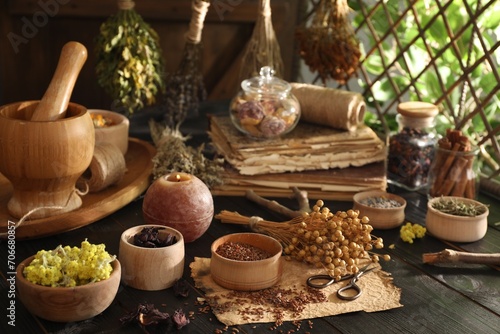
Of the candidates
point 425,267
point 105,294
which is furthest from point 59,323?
point 425,267

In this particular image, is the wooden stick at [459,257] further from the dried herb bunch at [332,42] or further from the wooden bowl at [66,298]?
the dried herb bunch at [332,42]

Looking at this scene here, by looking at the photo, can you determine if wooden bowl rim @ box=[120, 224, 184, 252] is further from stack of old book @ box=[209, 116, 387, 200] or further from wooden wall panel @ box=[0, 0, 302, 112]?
wooden wall panel @ box=[0, 0, 302, 112]

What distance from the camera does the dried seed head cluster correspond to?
3.97ft

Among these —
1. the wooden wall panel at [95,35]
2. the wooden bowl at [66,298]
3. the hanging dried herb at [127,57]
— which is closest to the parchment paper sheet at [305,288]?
the wooden bowl at [66,298]

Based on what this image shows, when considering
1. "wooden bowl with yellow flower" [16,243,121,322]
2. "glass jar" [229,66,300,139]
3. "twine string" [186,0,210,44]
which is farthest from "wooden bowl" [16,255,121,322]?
"twine string" [186,0,210,44]

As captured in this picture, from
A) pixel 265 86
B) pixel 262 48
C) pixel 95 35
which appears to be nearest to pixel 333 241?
pixel 265 86

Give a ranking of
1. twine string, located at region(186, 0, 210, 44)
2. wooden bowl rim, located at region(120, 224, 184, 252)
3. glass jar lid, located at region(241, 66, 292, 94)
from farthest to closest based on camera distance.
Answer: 1. twine string, located at region(186, 0, 210, 44)
2. glass jar lid, located at region(241, 66, 292, 94)
3. wooden bowl rim, located at region(120, 224, 184, 252)

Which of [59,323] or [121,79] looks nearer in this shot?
[59,323]

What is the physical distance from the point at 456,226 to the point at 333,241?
0.98 feet

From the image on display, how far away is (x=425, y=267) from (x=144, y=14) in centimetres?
113

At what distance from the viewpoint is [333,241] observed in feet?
4.02

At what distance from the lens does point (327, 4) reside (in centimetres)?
185

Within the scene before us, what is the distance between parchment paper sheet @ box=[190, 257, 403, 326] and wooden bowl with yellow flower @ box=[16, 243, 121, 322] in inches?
6.9

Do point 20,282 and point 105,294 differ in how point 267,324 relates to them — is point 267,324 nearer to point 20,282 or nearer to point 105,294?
point 105,294
